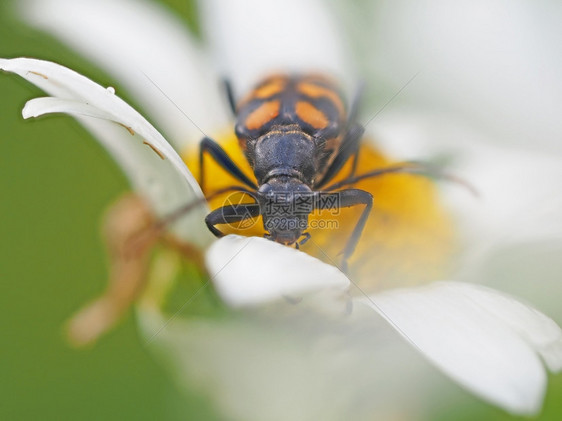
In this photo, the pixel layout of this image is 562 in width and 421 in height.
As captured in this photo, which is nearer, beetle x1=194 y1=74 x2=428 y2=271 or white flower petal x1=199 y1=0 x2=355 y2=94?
beetle x1=194 y1=74 x2=428 y2=271

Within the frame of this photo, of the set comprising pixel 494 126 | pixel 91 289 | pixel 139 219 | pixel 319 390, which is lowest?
pixel 494 126

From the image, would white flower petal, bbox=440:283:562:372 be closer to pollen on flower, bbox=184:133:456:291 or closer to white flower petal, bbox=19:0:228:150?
pollen on flower, bbox=184:133:456:291

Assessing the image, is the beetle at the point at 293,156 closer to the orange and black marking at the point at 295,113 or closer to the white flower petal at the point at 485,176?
the orange and black marking at the point at 295,113

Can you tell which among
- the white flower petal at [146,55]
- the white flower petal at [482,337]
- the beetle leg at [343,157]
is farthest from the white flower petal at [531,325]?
the white flower petal at [146,55]

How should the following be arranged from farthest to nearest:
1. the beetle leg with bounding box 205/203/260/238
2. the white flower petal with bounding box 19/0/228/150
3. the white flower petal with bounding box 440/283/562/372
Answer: the white flower petal with bounding box 19/0/228/150
the beetle leg with bounding box 205/203/260/238
the white flower petal with bounding box 440/283/562/372

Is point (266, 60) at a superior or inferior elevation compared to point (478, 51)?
superior

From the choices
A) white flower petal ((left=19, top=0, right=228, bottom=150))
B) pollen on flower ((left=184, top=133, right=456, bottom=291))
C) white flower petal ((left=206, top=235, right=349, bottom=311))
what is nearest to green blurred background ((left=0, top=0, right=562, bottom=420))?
white flower petal ((left=19, top=0, right=228, bottom=150))

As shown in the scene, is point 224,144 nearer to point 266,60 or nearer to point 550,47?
point 266,60

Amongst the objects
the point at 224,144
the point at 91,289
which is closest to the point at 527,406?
the point at 224,144
